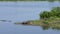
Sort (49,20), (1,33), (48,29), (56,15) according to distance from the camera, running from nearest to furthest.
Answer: (1,33), (48,29), (49,20), (56,15)

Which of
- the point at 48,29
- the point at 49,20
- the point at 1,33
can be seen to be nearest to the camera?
the point at 1,33

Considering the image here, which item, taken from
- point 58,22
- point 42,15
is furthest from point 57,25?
point 42,15

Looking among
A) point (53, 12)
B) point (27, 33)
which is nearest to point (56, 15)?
point (53, 12)

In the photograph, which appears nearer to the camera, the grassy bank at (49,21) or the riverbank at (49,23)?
the riverbank at (49,23)

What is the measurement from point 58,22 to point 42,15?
4613mm

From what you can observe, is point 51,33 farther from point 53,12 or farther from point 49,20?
point 53,12

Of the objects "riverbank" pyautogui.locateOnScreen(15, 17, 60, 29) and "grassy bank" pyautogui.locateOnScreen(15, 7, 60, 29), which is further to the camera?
"grassy bank" pyautogui.locateOnScreen(15, 7, 60, 29)

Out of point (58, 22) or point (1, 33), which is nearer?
point (1, 33)

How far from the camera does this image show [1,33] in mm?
29688

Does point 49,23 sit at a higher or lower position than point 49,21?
lower

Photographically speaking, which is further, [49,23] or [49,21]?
[49,21]

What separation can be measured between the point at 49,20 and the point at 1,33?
7.58 metres

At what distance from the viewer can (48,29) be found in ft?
105

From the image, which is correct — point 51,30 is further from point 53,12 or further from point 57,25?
point 53,12
